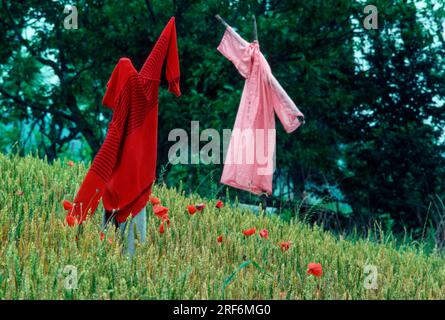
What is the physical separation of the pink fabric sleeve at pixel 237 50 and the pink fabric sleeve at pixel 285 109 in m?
0.40

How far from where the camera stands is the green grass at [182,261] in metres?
3.04

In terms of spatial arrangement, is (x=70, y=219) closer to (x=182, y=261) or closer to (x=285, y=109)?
(x=182, y=261)

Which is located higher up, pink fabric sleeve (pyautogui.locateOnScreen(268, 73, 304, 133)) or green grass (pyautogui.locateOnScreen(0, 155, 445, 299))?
pink fabric sleeve (pyautogui.locateOnScreen(268, 73, 304, 133))

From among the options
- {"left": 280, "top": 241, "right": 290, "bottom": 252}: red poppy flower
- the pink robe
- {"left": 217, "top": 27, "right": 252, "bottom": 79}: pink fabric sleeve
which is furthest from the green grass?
{"left": 217, "top": 27, "right": 252, "bottom": 79}: pink fabric sleeve

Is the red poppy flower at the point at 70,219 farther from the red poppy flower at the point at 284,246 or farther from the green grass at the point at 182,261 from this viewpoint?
the red poppy flower at the point at 284,246

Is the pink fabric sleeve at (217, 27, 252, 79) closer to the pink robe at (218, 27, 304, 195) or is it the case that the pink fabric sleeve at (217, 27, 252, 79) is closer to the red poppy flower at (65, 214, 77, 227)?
the pink robe at (218, 27, 304, 195)

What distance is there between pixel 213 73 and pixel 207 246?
594cm

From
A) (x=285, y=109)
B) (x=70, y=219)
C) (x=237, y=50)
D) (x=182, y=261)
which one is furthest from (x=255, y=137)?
(x=70, y=219)

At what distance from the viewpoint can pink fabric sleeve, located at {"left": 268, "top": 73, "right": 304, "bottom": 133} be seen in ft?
22.9

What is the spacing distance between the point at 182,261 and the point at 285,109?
368 cm

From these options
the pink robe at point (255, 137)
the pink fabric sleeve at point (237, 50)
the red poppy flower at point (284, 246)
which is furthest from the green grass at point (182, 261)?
the pink fabric sleeve at point (237, 50)

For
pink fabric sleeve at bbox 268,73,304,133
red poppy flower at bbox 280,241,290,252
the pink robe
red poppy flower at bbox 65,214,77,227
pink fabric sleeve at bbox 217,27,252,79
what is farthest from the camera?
pink fabric sleeve at bbox 217,27,252,79

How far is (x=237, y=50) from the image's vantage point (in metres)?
7.54

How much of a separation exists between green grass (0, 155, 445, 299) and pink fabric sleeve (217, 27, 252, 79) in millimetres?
2550
